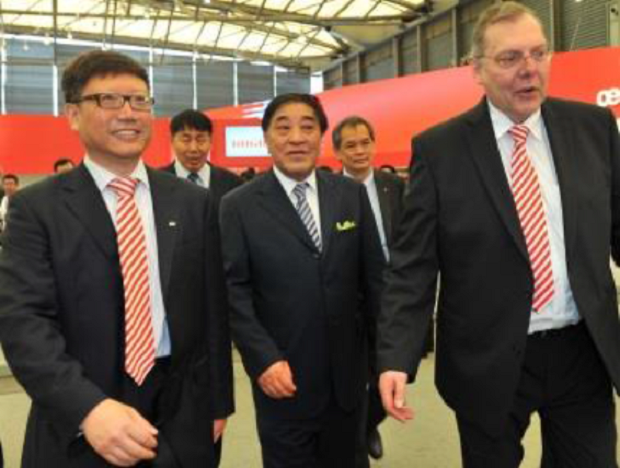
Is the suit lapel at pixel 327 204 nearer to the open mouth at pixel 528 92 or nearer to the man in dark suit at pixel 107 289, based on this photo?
the man in dark suit at pixel 107 289

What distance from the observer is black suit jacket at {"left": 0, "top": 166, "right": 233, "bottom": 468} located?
4.56 feet

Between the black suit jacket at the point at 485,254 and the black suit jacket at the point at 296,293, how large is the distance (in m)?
0.52

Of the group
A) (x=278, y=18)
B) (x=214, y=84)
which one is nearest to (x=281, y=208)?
(x=278, y=18)

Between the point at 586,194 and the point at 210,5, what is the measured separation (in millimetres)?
15711

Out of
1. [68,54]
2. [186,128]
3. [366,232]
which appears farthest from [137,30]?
[366,232]

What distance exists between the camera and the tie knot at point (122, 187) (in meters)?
1.62

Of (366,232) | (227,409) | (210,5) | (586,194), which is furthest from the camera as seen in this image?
(210,5)

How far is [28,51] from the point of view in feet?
59.3

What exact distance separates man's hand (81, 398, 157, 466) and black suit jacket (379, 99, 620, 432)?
63cm

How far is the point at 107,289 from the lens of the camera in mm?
1535

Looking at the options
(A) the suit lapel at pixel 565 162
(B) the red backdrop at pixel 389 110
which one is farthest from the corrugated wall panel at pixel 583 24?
(A) the suit lapel at pixel 565 162

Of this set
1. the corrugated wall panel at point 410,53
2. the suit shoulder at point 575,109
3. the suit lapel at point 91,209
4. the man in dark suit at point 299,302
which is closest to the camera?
the suit lapel at point 91,209

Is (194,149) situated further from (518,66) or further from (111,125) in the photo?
(518,66)

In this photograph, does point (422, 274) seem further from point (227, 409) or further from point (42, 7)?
point (42, 7)
